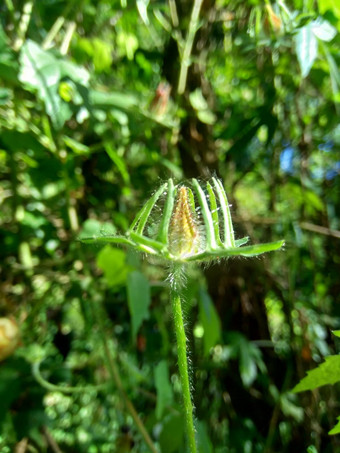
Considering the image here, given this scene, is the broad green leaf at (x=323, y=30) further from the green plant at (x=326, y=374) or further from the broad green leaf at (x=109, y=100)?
the green plant at (x=326, y=374)

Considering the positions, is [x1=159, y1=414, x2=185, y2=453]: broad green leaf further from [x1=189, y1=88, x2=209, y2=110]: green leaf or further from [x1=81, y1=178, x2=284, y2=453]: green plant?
[x1=189, y1=88, x2=209, y2=110]: green leaf

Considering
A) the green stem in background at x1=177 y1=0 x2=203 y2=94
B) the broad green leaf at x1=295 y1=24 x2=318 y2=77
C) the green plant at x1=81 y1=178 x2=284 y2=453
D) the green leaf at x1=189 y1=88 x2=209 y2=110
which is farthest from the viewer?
the green leaf at x1=189 y1=88 x2=209 y2=110

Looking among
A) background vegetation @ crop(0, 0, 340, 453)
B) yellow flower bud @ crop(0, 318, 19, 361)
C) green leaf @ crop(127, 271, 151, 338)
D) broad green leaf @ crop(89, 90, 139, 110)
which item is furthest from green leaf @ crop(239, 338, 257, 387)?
broad green leaf @ crop(89, 90, 139, 110)

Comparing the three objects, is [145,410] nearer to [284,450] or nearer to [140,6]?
[284,450]

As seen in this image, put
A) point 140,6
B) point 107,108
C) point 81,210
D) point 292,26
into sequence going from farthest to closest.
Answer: point 81,210
point 107,108
point 292,26
point 140,6

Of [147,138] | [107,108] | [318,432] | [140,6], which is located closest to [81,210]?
[147,138]

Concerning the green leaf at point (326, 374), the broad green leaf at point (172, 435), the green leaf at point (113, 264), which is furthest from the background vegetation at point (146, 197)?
the green leaf at point (326, 374)

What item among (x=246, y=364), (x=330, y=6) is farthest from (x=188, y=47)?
(x=246, y=364)
